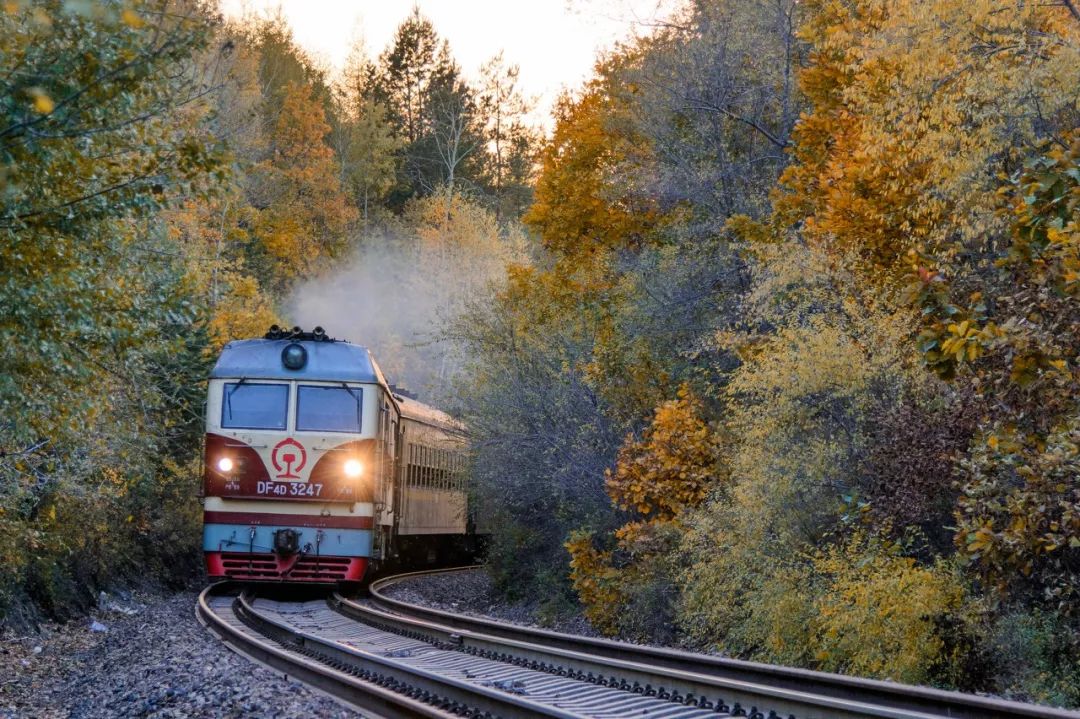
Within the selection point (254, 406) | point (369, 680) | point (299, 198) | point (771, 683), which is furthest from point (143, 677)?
point (299, 198)

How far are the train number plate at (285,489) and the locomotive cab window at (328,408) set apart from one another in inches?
31.4

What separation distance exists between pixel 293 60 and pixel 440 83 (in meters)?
7.77

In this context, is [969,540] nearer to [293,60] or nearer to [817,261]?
[817,261]

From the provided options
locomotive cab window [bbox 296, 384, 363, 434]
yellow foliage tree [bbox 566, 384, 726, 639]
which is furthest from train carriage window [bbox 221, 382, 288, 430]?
yellow foliage tree [bbox 566, 384, 726, 639]

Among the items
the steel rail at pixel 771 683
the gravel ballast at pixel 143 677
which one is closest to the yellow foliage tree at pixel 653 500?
the steel rail at pixel 771 683

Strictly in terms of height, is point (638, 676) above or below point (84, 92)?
below

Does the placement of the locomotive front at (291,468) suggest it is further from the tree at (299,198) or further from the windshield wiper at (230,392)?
the tree at (299,198)

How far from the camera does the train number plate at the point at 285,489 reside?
1706cm

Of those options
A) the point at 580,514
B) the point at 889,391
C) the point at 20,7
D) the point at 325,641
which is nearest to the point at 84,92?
the point at 20,7

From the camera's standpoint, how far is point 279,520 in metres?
17.0

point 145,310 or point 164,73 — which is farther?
point 145,310

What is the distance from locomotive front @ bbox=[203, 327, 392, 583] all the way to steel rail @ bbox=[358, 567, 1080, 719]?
3556mm

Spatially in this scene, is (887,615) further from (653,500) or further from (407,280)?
(407,280)

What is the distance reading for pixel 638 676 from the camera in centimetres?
982
